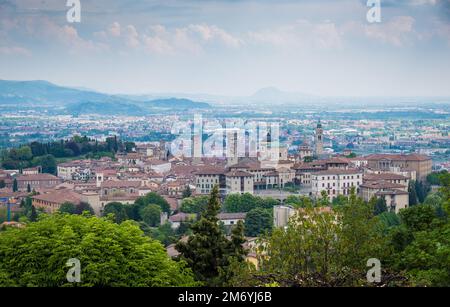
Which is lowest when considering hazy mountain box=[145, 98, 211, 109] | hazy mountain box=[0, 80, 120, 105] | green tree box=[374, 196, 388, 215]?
green tree box=[374, 196, 388, 215]

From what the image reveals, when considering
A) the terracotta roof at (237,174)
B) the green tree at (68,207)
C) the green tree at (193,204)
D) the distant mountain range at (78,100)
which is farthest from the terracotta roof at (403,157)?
the green tree at (68,207)

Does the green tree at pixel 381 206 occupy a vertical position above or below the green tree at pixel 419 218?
below

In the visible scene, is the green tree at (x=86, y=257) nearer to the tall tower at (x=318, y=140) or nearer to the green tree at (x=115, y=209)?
the green tree at (x=115, y=209)

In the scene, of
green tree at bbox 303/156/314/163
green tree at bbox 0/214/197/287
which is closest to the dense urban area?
green tree at bbox 0/214/197/287

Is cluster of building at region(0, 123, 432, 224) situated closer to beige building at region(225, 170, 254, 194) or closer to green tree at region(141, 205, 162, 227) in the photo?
beige building at region(225, 170, 254, 194)

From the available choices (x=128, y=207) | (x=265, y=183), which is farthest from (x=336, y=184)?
(x=128, y=207)
